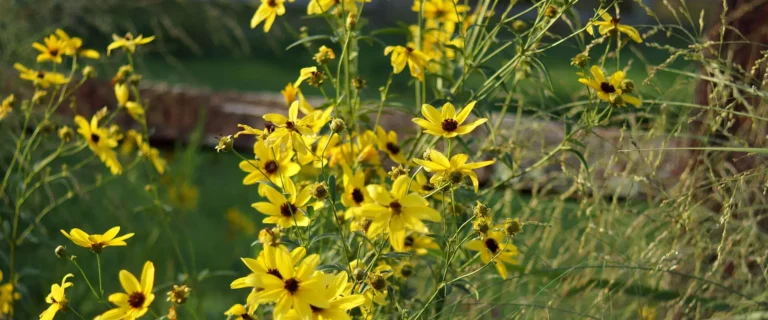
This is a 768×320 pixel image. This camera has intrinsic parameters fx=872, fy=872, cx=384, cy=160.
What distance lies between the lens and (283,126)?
95 cm

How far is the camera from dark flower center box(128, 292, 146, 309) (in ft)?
3.11

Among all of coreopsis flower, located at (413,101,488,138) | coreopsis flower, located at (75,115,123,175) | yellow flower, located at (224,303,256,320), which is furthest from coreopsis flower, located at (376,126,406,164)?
coreopsis flower, located at (75,115,123,175)

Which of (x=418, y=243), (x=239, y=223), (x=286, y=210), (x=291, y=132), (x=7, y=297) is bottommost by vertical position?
(x=239, y=223)

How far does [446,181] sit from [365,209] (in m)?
0.09

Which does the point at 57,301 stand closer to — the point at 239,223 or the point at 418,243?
the point at 418,243

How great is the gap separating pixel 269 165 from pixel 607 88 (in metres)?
0.42

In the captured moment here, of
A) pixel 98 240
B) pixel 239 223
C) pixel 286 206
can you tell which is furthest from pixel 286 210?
pixel 239 223

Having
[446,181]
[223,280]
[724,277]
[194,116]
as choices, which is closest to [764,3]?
[724,277]

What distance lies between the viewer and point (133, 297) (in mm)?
955

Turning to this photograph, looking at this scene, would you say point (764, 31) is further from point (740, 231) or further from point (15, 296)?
point (15, 296)

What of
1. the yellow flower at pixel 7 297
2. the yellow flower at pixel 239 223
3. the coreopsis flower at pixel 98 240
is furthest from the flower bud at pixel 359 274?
the yellow flower at pixel 239 223

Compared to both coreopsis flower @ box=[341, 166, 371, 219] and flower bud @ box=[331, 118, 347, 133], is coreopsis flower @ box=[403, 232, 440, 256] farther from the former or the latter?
flower bud @ box=[331, 118, 347, 133]

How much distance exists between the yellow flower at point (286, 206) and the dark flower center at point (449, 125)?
178 mm

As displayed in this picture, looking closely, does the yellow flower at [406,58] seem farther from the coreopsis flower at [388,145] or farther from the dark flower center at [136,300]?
the dark flower center at [136,300]
